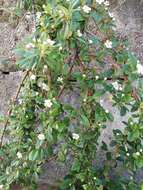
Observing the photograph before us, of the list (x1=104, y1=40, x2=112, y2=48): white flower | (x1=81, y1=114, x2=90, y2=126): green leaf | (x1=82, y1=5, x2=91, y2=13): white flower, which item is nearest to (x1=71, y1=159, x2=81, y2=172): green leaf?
(x1=81, y1=114, x2=90, y2=126): green leaf

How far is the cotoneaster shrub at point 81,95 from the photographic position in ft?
5.03

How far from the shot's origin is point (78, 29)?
5.13 ft

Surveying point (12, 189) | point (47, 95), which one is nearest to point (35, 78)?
point (47, 95)

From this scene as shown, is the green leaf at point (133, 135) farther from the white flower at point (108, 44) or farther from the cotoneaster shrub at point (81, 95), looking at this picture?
the white flower at point (108, 44)

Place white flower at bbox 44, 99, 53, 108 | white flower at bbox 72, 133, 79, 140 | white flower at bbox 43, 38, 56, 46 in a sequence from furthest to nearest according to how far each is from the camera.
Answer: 1. white flower at bbox 72, 133, 79, 140
2. white flower at bbox 44, 99, 53, 108
3. white flower at bbox 43, 38, 56, 46

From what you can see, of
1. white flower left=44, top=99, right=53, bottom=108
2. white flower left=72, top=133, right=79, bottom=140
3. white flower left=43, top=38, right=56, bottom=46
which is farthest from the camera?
white flower left=72, top=133, right=79, bottom=140

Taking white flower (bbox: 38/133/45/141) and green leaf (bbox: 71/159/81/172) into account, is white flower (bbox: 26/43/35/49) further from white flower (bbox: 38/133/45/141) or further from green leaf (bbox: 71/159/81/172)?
green leaf (bbox: 71/159/81/172)

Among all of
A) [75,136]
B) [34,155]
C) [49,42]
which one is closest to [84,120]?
[75,136]

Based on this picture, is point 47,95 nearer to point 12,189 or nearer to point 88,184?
point 88,184

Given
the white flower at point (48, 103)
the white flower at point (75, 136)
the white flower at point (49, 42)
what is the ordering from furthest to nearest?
the white flower at point (75, 136) < the white flower at point (48, 103) < the white flower at point (49, 42)

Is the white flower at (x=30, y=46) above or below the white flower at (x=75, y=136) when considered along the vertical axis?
above

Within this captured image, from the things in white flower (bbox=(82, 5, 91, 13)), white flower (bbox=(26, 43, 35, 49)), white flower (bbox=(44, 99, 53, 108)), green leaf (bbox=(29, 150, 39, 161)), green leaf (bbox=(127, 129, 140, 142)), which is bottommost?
green leaf (bbox=(29, 150, 39, 161))

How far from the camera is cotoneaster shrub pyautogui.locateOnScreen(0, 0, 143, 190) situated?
1532mm

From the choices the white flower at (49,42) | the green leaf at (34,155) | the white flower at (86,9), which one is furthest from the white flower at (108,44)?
the green leaf at (34,155)
